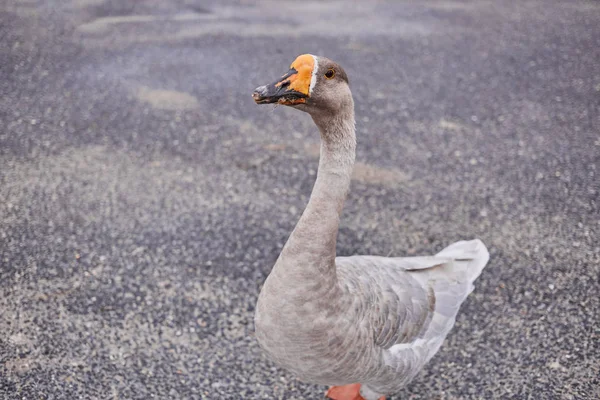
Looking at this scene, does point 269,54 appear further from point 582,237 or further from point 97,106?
point 582,237

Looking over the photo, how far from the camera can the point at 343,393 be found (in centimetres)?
397

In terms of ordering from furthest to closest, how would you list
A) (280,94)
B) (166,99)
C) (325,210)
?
(166,99) < (325,210) < (280,94)

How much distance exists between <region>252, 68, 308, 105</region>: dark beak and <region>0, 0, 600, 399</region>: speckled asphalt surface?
227 cm

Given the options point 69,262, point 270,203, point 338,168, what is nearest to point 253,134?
point 270,203

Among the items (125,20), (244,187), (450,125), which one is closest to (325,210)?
(244,187)

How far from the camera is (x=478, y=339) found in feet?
14.2

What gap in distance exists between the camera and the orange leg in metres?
3.95

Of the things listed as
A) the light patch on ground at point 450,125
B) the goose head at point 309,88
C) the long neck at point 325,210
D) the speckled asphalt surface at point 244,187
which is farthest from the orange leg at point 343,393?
the light patch on ground at point 450,125

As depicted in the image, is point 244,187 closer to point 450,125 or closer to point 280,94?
point 450,125

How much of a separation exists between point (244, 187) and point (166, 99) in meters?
2.36

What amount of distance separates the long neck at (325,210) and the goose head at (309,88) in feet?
0.52

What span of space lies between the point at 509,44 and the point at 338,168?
7.80 m

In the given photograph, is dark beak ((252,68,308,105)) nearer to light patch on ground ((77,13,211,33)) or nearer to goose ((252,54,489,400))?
goose ((252,54,489,400))

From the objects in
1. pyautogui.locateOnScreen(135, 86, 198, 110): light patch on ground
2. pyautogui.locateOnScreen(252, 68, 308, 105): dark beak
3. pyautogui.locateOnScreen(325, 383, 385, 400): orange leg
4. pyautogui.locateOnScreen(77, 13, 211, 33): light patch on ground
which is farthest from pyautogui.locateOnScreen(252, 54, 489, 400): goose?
pyautogui.locateOnScreen(77, 13, 211, 33): light patch on ground
